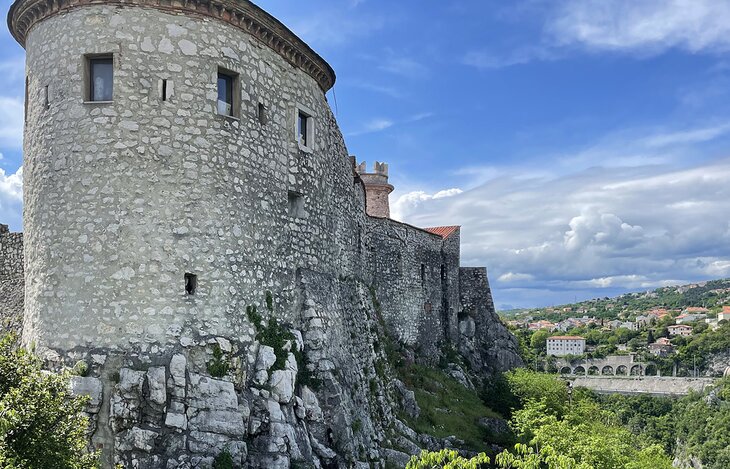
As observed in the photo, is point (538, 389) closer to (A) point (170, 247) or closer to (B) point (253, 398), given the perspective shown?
(B) point (253, 398)

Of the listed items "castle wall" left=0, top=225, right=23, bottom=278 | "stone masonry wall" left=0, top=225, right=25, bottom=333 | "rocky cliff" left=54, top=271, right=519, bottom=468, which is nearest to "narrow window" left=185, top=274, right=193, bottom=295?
"rocky cliff" left=54, top=271, right=519, bottom=468

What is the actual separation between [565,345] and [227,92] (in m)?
162

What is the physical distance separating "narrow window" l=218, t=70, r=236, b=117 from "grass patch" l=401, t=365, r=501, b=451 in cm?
1338

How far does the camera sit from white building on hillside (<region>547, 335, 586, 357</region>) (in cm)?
15938

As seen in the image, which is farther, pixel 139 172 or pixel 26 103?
pixel 26 103

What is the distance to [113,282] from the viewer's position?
12.6 m

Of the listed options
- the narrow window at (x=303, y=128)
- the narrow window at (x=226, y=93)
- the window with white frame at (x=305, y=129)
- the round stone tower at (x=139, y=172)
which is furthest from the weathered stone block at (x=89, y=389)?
the narrow window at (x=303, y=128)

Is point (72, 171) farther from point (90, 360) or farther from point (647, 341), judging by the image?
point (647, 341)

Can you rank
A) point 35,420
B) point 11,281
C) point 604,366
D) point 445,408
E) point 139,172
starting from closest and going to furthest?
1. point 35,420
2. point 139,172
3. point 11,281
4. point 445,408
5. point 604,366

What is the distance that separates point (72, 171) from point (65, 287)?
2.45m

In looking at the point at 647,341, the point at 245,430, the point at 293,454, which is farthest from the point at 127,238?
the point at 647,341

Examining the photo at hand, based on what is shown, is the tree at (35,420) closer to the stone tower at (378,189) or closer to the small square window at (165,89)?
the small square window at (165,89)

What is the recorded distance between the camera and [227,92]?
14.3 metres

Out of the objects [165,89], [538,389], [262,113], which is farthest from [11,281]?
[538,389]
